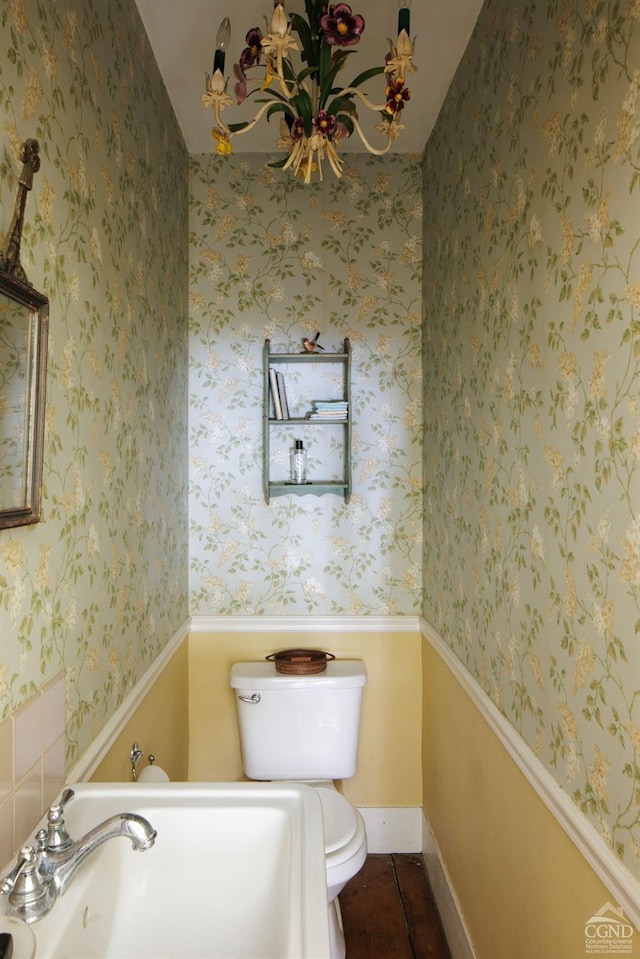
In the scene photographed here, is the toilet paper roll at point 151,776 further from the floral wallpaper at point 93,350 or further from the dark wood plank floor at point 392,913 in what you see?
the dark wood plank floor at point 392,913

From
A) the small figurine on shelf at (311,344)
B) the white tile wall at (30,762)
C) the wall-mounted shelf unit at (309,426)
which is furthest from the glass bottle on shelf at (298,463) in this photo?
the white tile wall at (30,762)

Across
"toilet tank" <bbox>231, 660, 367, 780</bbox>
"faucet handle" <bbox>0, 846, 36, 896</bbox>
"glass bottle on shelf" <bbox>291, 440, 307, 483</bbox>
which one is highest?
"glass bottle on shelf" <bbox>291, 440, 307, 483</bbox>

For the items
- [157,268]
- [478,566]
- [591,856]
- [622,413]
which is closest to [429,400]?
→ [478,566]

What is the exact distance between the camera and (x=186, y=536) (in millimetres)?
2332

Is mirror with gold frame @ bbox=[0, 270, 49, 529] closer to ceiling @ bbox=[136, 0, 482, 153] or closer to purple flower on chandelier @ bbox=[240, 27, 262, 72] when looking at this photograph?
purple flower on chandelier @ bbox=[240, 27, 262, 72]

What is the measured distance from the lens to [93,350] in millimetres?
1310

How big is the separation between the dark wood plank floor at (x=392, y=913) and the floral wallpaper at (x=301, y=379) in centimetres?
94

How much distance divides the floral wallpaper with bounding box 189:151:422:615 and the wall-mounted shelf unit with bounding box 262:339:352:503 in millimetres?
27

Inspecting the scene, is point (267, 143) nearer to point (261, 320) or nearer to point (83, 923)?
point (261, 320)

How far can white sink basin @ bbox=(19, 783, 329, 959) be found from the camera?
884 mm

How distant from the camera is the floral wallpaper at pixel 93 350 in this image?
3.28ft

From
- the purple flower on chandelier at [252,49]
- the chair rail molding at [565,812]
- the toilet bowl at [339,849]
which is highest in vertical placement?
the purple flower on chandelier at [252,49]

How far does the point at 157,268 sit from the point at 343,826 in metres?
1.74

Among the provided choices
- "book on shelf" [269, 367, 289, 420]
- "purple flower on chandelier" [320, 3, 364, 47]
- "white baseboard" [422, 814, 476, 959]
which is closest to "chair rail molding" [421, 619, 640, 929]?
"white baseboard" [422, 814, 476, 959]
